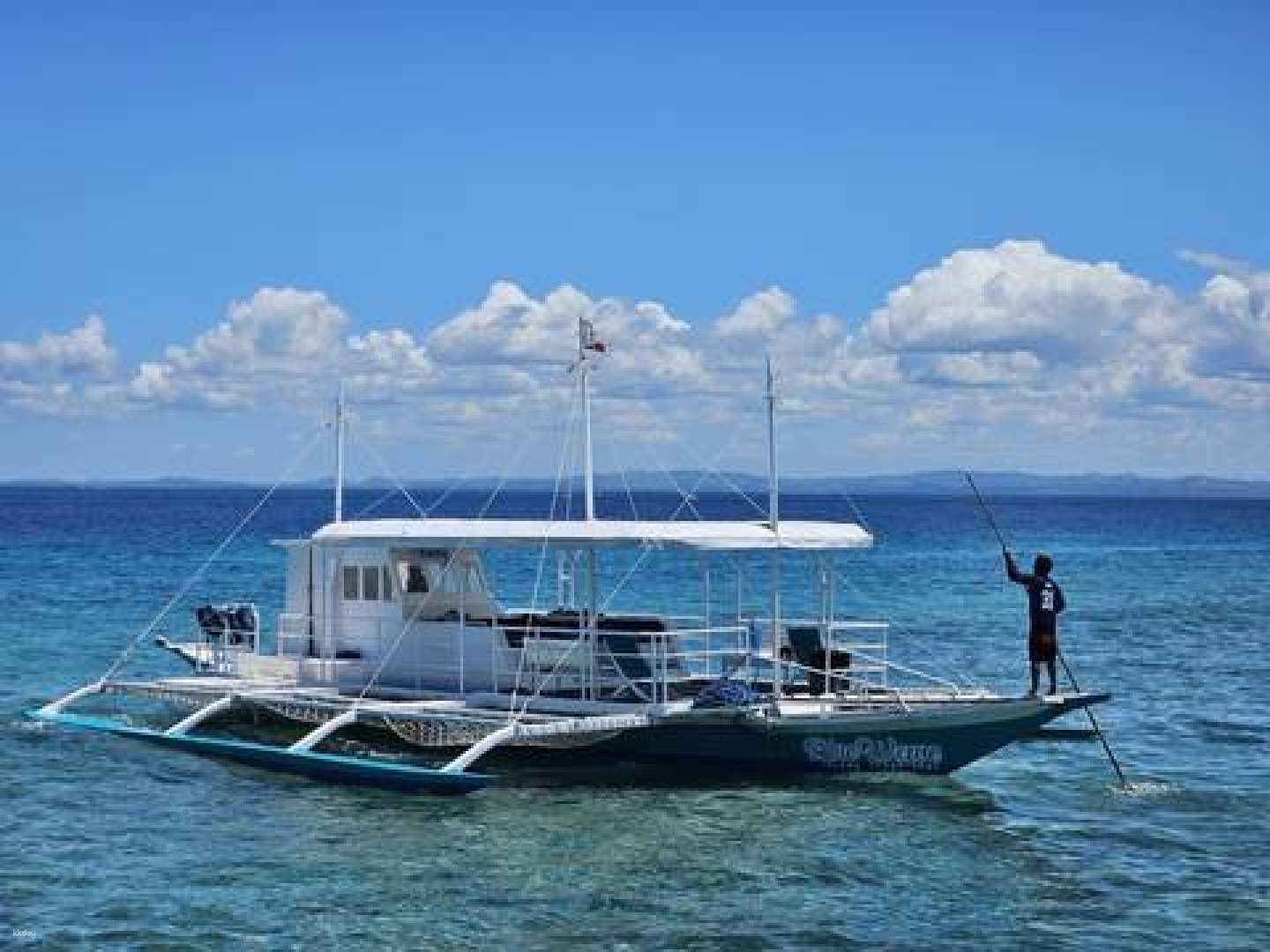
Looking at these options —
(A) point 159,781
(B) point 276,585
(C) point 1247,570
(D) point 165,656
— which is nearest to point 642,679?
(A) point 159,781

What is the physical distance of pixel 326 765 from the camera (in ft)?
75.5

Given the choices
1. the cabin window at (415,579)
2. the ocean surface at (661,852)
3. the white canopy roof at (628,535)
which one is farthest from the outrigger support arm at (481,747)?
the cabin window at (415,579)

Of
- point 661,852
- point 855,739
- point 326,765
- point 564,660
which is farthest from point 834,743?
point 326,765

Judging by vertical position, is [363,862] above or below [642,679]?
below

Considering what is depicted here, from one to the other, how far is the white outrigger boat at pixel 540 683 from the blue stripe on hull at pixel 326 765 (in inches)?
1.4

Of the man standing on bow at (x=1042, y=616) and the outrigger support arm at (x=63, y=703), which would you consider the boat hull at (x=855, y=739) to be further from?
the outrigger support arm at (x=63, y=703)

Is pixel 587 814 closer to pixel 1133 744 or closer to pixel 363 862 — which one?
pixel 363 862

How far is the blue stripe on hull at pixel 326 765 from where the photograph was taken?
71.7ft

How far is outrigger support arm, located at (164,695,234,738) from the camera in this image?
25.8m

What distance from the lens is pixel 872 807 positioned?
2225 cm

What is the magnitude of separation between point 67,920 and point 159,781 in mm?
7420

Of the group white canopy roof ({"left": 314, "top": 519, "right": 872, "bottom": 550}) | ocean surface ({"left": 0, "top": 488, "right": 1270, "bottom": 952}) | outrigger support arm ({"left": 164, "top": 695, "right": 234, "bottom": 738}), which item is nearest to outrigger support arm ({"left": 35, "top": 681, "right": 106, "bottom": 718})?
ocean surface ({"left": 0, "top": 488, "right": 1270, "bottom": 952})

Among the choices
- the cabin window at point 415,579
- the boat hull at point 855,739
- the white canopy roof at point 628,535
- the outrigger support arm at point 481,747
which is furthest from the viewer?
the cabin window at point 415,579

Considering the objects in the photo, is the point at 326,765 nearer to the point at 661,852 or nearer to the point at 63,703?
the point at 661,852
